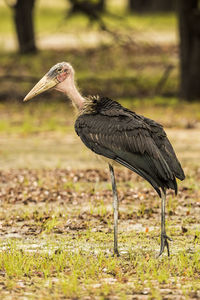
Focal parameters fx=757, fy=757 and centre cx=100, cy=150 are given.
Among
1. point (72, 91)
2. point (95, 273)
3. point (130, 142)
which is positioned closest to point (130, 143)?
point (130, 142)

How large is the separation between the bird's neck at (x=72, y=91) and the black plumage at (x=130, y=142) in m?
0.16

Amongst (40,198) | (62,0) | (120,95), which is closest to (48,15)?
(62,0)

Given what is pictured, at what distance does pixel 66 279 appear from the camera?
648 centimetres

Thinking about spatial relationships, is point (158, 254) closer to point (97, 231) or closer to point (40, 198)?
point (97, 231)

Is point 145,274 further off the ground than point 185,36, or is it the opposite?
point 185,36

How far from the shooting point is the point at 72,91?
24.8 ft

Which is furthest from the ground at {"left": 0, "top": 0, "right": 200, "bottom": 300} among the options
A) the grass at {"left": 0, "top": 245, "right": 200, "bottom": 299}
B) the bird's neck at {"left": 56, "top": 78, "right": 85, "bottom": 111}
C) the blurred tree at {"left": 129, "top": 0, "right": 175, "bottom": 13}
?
the blurred tree at {"left": 129, "top": 0, "right": 175, "bottom": 13}

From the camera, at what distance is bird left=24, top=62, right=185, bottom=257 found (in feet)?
23.0

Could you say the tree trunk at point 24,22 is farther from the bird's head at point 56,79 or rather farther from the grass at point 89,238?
the bird's head at point 56,79

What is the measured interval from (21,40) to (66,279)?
2209cm

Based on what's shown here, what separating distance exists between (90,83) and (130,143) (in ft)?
50.8

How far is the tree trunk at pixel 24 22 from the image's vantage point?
26.8m

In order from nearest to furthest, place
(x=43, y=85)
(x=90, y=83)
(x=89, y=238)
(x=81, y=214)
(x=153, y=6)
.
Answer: (x=43, y=85) → (x=89, y=238) → (x=81, y=214) → (x=90, y=83) → (x=153, y=6)

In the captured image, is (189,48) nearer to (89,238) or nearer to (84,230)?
(84,230)
